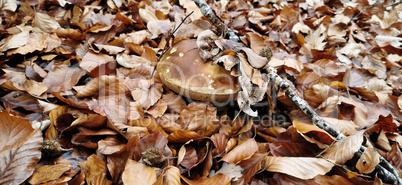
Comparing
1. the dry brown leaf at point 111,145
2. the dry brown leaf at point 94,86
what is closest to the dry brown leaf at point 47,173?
the dry brown leaf at point 111,145

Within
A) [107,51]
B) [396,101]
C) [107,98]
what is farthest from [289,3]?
[107,98]

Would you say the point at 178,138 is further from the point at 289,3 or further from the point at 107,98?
the point at 289,3

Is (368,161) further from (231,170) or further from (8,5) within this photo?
(8,5)

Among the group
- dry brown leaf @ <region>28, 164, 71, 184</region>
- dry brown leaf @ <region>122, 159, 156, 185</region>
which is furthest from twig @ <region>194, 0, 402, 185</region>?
dry brown leaf @ <region>28, 164, 71, 184</region>

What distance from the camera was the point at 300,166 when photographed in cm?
124

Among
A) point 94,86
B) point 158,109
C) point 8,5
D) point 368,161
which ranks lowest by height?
point 368,161

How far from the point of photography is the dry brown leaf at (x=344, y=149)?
1297 millimetres

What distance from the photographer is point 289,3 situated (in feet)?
9.90

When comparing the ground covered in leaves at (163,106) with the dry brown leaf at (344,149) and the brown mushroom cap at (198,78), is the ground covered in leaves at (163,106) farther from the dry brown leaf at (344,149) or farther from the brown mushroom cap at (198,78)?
the brown mushroom cap at (198,78)

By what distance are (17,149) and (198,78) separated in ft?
3.10

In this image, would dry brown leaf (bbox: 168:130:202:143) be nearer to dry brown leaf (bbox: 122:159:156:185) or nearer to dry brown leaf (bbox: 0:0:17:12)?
dry brown leaf (bbox: 122:159:156:185)

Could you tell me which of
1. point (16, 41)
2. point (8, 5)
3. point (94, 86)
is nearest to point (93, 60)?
point (94, 86)

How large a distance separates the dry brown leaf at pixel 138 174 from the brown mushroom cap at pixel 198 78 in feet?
1.68

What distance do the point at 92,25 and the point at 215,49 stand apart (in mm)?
1223
